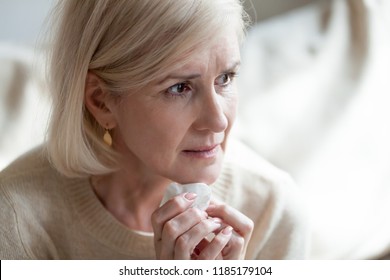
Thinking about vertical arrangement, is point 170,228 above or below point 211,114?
below

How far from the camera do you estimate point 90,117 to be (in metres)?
1.31

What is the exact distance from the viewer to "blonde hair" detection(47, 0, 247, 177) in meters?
1.11

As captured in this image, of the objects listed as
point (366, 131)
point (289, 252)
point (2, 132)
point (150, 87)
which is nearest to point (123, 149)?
point (150, 87)

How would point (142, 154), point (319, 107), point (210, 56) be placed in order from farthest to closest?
1. point (319, 107)
2. point (142, 154)
3. point (210, 56)

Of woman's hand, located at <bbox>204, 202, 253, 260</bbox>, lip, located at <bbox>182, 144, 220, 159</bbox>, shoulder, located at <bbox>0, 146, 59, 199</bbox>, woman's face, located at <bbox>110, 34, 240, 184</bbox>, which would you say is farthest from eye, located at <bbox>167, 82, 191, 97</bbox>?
shoulder, located at <bbox>0, 146, 59, 199</bbox>

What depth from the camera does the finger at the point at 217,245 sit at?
1.17m

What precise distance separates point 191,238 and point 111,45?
0.36 meters

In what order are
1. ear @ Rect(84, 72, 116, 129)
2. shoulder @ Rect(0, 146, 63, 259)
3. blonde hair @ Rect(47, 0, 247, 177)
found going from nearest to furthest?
blonde hair @ Rect(47, 0, 247, 177) < ear @ Rect(84, 72, 116, 129) < shoulder @ Rect(0, 146, 63, 259)

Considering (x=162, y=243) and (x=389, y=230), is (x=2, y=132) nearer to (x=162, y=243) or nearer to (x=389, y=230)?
(x=162, y=243)

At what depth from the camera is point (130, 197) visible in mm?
1385

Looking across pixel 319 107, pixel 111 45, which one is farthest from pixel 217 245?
pixel 319 107

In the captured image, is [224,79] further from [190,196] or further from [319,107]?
[319,107]

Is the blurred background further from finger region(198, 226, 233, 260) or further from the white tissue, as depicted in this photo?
finger region(198, 226, 233, 260)

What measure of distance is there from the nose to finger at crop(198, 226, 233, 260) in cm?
18
